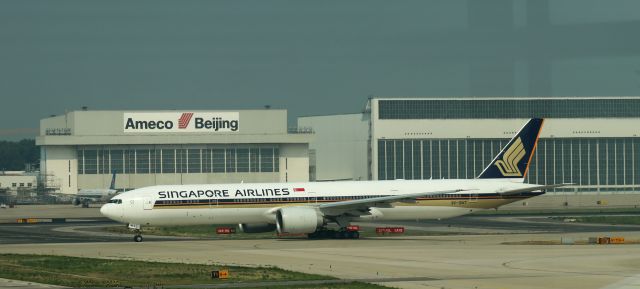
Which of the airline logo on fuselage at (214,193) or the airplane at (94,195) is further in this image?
the airplane at (94,195)

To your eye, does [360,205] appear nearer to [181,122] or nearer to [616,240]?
[616,240]

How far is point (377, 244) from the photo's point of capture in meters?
62.8

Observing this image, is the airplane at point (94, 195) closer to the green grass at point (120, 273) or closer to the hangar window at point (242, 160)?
the hangar window at point (242, 160)

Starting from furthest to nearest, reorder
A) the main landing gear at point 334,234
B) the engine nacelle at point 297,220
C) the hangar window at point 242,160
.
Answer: the hangar window at point 242,160, the main landing gear at point 334,234, the engine nacelle at point 297,220

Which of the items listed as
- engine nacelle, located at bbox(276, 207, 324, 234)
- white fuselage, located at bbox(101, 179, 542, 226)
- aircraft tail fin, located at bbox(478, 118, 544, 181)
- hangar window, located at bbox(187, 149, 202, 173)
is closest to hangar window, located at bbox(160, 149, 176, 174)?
hangar window, located at bbox(187, 149, 202, 173)

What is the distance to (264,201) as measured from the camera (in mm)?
69500

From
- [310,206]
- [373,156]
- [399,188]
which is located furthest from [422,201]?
[373,156]

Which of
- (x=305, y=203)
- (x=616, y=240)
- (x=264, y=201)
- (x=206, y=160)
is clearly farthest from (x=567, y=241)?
(x=206, y=160)

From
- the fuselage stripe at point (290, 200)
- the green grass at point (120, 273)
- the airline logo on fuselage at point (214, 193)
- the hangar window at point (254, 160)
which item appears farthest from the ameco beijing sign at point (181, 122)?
the green grass at point (120, 273)

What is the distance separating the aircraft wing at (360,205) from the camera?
2657 inches

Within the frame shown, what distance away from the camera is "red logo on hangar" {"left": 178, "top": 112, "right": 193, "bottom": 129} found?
6112 inches

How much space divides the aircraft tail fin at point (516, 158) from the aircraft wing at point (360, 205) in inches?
255

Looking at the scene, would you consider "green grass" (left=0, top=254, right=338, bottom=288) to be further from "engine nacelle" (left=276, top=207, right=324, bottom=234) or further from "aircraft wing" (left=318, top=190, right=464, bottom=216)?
"aircraft wing" (left=318, top=190, right=464, bottom=216)

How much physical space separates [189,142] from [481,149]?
41472 mm
